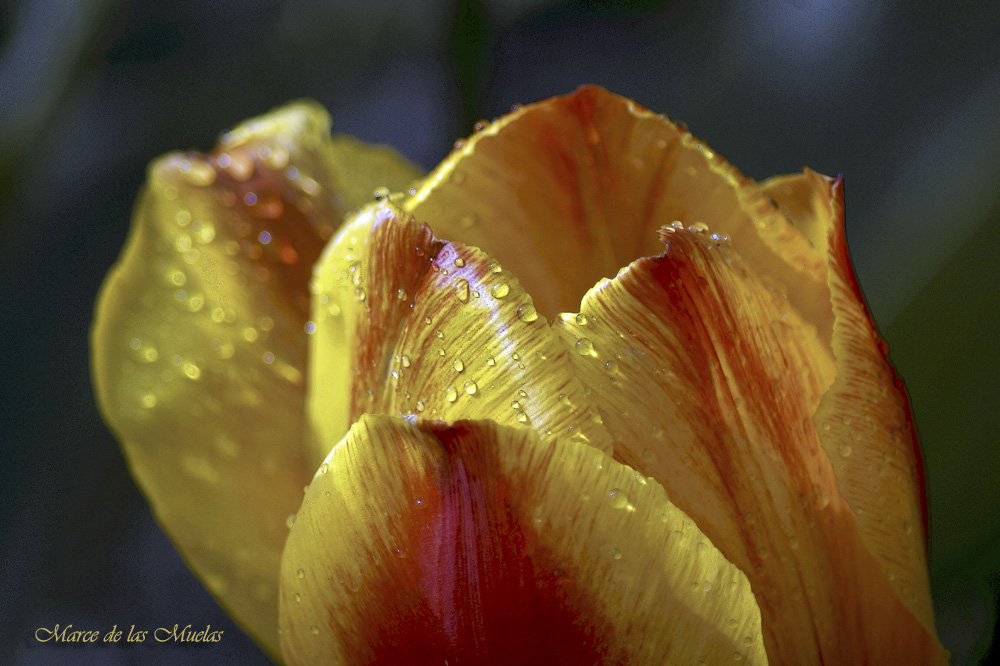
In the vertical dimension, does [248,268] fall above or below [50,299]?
above

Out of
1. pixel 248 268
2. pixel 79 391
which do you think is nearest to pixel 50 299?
pixel 79 391

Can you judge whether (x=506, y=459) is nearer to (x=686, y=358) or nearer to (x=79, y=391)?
(x=686, y=358)

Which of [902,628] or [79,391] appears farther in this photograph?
[79,391]

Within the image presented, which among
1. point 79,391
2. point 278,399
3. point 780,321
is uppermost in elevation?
point 780,321

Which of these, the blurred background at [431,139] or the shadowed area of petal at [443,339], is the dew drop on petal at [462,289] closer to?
the shadowed area of petal at [443,339]

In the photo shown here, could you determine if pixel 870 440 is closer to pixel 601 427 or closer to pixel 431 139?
pixel 601 427

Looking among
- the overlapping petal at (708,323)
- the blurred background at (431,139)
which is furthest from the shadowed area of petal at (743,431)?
the blurred background at (431,139)
